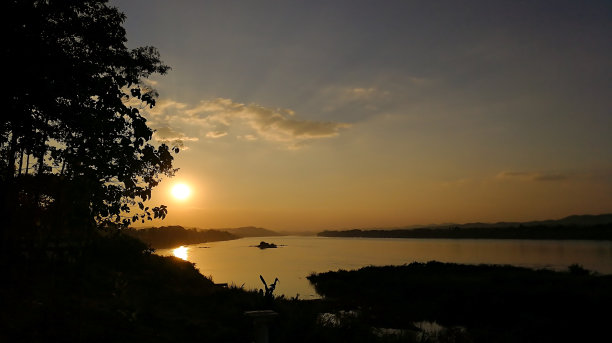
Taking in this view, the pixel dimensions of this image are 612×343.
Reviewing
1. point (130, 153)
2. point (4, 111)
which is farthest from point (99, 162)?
point (4, 111)

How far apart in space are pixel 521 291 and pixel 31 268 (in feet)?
106

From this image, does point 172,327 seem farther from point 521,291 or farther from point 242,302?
point 521,291

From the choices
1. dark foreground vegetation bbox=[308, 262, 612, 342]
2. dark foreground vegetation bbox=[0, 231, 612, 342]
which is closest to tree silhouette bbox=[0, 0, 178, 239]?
dark foreground vegetation bbox=[0, 231, 612, 342]

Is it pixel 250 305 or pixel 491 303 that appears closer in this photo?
pixel 250 305

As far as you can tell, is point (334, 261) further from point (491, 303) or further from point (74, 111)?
point (74, 111)

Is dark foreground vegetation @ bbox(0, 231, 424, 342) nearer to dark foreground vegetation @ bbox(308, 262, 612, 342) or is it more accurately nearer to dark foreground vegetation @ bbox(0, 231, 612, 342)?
dark foreground vegetation @ bbox(0, 231, 612, 342)

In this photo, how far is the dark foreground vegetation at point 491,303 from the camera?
74.6ft

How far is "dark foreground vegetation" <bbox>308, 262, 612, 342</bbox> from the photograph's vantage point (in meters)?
22.8

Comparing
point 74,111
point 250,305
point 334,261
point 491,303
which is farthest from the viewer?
point 334,261

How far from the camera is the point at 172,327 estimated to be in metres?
13.6

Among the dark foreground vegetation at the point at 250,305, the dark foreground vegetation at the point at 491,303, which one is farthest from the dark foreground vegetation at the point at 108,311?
the dark foreground vegetation at the point at 491,303

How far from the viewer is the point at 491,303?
97.3 feet

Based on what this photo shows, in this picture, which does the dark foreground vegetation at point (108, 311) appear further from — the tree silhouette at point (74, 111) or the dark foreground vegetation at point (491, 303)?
the dark foreground vegetation at point (491, 303)

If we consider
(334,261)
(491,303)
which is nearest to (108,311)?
(491,303)
